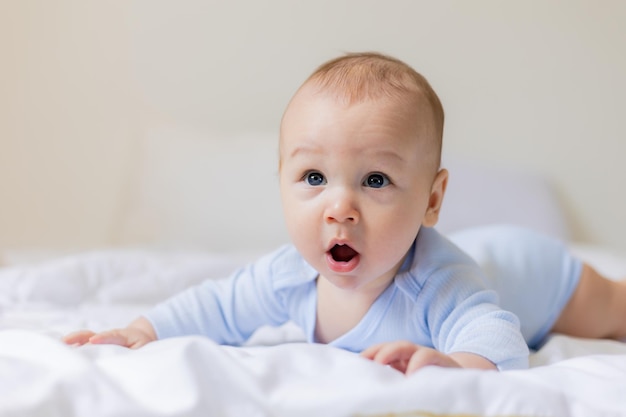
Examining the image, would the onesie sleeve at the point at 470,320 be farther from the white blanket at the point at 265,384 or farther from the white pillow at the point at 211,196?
the white pillow at the point at 211,196

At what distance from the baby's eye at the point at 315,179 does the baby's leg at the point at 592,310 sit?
587mm

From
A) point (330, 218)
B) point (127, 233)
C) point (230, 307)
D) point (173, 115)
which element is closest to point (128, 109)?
point (173, 115)

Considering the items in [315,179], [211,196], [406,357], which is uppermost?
[315,179]

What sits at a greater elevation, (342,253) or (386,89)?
(386,89)

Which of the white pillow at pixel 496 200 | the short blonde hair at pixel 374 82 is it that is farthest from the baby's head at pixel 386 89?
the white pillow at pixel 496 200

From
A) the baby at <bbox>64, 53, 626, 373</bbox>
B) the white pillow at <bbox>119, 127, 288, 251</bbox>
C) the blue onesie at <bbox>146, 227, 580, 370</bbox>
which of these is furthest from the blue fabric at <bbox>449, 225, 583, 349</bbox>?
the white pillow at <bbox>119, 127, 288, 251</bbox>

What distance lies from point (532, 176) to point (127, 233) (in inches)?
43.6

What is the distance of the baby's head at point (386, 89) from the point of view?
1043mm

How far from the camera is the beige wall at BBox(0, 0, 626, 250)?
239 cm

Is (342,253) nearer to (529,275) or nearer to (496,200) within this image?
(529,275)

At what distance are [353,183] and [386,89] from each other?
125 millimetres

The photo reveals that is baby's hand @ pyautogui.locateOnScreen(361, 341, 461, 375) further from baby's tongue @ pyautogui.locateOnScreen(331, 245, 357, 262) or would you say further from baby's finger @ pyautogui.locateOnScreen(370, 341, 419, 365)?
baby's tongue @ pyautogui.locateOnScreen(331, 245, 357, 262)

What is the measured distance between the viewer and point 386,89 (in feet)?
3.44

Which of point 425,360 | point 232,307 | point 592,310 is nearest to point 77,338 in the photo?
point 232,307
